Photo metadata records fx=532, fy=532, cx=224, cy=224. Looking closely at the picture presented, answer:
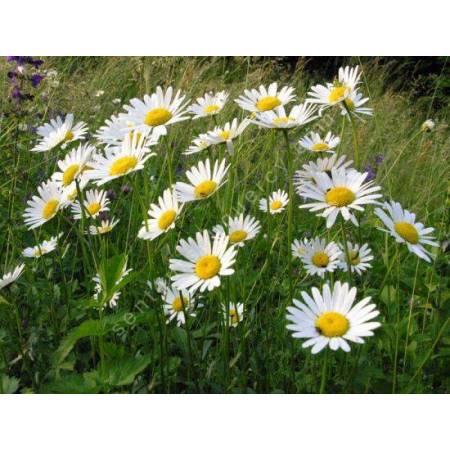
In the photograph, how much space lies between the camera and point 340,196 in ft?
2.59

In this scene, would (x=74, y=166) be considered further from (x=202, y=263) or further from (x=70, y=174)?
(x=202, y=263)

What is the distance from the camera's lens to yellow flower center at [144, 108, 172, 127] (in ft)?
3.13

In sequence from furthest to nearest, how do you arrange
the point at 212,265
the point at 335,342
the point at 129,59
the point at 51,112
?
the point at 129,59 < the point at 51,112 < the point at 212,265 < the point at 335,342

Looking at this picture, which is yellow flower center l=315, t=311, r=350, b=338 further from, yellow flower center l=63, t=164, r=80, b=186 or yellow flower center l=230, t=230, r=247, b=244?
yellow flower center l=63, t=164, r=80, b=186

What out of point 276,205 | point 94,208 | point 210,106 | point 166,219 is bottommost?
point 166,219

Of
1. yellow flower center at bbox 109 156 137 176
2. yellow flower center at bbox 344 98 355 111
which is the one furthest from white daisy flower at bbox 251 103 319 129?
yellow flower center at bbox 109 156 137 176

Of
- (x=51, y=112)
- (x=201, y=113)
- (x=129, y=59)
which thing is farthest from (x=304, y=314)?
(x=129, y=59)

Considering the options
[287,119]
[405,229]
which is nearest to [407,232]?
[405,229]

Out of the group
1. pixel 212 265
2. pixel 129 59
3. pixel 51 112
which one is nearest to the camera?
pixel 212 265

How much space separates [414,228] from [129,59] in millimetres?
2092

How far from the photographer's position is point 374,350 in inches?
41.1

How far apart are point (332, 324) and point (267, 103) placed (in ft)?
1.64

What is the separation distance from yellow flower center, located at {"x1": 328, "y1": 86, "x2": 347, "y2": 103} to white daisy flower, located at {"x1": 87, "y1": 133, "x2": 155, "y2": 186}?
0.35 metres

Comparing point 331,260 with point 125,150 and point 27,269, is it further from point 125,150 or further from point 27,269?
point 27,269
